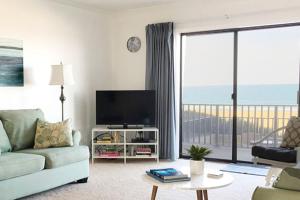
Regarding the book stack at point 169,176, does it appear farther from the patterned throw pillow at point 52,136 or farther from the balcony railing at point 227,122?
the balcony railing at point 227,122

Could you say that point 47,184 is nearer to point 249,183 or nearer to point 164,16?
point 249,183

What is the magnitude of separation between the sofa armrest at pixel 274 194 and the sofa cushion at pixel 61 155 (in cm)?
252

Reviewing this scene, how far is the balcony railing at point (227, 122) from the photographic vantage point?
5.53 meters

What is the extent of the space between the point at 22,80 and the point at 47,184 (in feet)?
5.11

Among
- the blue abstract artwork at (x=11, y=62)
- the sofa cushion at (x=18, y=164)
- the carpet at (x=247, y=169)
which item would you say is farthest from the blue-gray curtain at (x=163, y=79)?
the sofa cushion at (x=18, y=164)

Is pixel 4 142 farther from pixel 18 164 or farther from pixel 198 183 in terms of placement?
pixel 198 183

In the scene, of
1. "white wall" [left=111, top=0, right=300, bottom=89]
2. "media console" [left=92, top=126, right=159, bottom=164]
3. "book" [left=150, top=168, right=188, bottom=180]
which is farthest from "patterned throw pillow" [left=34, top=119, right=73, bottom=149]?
"white wall" [left=111, top=0, right=300, bottom=89]

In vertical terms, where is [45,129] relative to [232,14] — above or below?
below

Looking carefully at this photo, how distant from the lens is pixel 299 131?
4.13 meters

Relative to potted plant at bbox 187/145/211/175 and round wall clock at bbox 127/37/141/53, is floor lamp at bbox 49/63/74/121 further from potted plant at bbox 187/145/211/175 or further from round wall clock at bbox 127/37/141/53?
potted plant at bbox 187/145/211/175

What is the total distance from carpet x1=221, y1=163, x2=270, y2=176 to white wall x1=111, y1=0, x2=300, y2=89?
1920 mm

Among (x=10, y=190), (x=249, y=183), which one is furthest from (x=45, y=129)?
(x=249, y=183)

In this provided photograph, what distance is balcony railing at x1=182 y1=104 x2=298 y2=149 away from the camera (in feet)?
18.1

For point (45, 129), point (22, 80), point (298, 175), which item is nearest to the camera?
point (298, 175)
